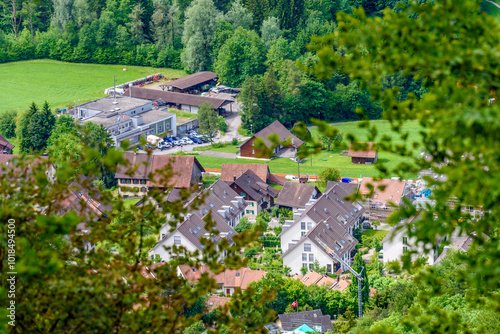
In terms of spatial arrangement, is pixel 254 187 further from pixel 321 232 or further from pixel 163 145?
pixel 163 145

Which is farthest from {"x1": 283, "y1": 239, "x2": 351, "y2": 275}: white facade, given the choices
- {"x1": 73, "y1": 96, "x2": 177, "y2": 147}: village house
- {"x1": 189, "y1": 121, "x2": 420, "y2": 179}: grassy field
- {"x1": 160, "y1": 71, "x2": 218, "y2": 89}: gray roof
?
{"x1": 160, "y1": 71, "x2": 218, "y2": 89}: gray roof

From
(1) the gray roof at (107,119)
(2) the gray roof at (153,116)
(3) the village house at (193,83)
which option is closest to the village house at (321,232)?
(1) the gray roof at (107,119)

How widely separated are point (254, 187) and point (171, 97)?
23996mm

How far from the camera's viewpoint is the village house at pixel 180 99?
64625 millimetres

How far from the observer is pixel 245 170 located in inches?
1896

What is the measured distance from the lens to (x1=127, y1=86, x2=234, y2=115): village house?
212 ft

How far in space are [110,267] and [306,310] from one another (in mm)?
25264

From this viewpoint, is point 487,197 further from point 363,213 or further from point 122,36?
point 122,36

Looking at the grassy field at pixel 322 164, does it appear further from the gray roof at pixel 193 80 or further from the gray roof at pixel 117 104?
the gray roof at pixel 193 80


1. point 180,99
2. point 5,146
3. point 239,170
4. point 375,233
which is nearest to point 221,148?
point 239,170

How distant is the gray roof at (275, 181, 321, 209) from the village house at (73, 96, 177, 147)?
1357 cm

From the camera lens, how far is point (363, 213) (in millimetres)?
43406

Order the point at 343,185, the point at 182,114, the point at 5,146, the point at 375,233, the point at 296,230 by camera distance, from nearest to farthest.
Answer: the point at 296,230, the point at 375,233, the point at 343,185, the point at 5,146, the point at 182,114

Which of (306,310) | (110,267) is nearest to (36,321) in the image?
(110,267)
